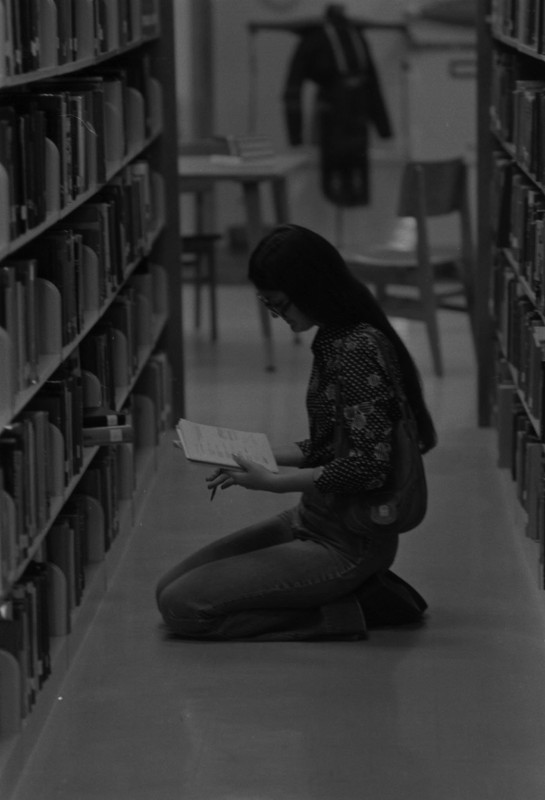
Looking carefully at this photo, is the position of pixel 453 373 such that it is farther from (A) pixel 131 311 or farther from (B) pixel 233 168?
(A) pixel 131 311

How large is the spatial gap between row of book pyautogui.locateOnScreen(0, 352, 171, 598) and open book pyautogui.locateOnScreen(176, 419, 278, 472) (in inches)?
8.3

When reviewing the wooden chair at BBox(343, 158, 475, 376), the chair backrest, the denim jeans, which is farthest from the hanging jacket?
the denim jeans

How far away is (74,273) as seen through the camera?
3566mm

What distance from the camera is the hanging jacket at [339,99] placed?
348 inches

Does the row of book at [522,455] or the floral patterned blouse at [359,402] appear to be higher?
the floral patterned blouse at [359,402]

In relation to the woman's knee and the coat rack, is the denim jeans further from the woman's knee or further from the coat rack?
the coat rack

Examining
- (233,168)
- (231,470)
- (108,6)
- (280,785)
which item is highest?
(108,6)

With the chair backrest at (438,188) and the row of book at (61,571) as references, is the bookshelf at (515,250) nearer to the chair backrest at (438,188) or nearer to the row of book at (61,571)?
the chair backrest at (438,188)

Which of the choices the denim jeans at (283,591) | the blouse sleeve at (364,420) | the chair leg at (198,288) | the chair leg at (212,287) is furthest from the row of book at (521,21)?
the chair leg at (198,288)

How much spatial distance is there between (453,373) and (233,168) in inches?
52.6

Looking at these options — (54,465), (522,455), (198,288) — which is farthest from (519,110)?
(198,288)

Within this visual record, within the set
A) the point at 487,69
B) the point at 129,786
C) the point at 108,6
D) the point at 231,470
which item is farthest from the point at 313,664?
the point at 487,69

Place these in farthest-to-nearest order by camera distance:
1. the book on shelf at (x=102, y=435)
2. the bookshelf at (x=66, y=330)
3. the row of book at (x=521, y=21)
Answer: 1. the row of book at (x=521, y=21)
2. the book on shelf at (x=102, y=435)
3. the bookshelf at (x=66, y=330)

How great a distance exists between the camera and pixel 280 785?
113 inches
